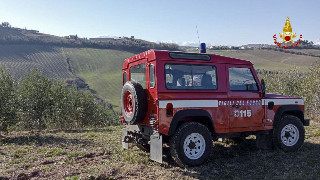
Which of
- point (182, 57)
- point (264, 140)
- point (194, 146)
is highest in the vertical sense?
point (182, 57)

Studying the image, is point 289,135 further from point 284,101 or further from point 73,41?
point 73,41

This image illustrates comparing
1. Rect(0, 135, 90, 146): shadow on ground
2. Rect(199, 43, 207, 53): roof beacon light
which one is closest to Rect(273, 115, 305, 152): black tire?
Rect(199, 43, 207, 53): roof beacon light

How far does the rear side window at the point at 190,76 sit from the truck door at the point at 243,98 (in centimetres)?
52

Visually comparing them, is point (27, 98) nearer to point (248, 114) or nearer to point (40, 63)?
point (248, 114)

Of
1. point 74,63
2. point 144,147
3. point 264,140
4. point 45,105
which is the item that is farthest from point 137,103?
point 74,63

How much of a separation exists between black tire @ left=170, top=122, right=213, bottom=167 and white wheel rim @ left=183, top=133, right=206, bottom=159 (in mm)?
23

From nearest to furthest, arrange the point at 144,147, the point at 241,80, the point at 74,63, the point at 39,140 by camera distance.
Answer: the point at 241,80 < the point at 144,147 < the point at 39,140 < the point at 74,63

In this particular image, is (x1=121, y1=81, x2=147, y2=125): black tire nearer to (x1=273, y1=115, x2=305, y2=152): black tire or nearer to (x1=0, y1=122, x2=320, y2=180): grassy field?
(x1=0, y1=122, x2=320, y2=180): grassy field

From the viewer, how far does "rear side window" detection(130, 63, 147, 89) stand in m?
6.70

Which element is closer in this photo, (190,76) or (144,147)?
(190,76)

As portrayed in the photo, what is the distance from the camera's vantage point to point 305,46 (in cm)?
5616

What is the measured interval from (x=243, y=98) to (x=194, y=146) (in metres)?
1.84

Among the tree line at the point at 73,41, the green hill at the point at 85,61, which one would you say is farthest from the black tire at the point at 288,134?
the tree line at the point at 73,41

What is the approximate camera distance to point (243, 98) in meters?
7.10
